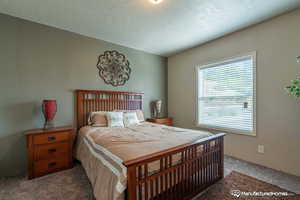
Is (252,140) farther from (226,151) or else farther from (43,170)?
(43,170)

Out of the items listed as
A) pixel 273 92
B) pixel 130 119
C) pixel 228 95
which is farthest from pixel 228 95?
pixel 130 119

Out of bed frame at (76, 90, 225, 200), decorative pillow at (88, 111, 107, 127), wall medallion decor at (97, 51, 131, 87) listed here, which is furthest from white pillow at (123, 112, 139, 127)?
bed frame at (76, 90, 225, 200)

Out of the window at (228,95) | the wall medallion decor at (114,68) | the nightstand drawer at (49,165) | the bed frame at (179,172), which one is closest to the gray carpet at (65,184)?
the nightstand drawer at (49,165)

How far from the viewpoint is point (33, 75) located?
2.49 metres

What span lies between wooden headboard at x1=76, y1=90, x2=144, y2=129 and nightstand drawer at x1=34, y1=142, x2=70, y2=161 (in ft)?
1.77

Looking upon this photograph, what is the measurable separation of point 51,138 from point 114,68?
1901 mm

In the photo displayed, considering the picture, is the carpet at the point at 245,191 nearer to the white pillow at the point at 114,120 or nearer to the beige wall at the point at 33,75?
the white pillow at the point at 114,120

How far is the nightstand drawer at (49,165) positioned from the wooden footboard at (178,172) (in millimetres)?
1823

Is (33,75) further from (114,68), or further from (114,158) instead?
(114,158)

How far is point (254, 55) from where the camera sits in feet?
8.59

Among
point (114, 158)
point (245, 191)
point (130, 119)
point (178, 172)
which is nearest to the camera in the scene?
point (114, 158)

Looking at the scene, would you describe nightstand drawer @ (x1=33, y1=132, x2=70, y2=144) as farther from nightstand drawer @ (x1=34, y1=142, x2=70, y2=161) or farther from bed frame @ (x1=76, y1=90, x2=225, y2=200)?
bed frame @ (x1=76, y1=90, x2=225, y2=200)

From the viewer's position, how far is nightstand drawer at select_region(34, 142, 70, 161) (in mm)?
2191

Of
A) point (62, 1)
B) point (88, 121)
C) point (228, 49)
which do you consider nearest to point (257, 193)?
point (228, 49)
